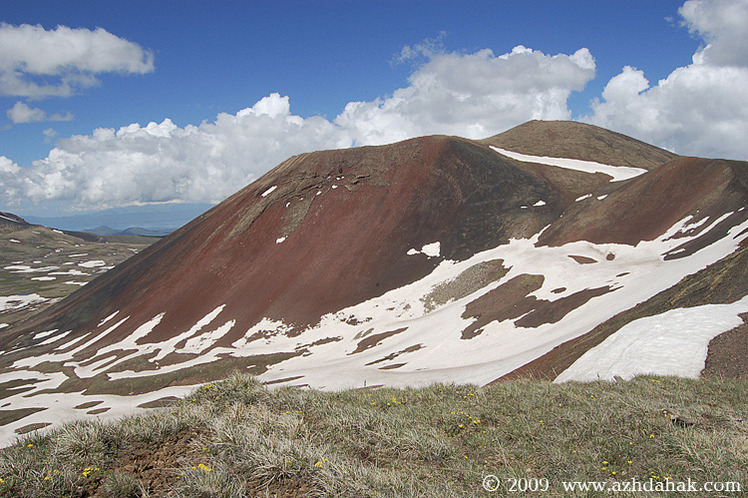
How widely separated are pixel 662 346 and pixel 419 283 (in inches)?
1326

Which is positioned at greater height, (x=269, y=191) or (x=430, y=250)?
(x=269, y=191)

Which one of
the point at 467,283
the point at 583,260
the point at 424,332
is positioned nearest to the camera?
the point at 424,332

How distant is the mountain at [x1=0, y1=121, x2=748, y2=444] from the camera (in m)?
23.7

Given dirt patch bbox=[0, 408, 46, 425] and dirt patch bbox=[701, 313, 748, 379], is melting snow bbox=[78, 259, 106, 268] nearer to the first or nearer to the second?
dirt patch bbox=[0, 408, 46, 425]

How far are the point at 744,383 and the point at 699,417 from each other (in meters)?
4.03

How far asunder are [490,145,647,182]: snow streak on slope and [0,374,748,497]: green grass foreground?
210 feet

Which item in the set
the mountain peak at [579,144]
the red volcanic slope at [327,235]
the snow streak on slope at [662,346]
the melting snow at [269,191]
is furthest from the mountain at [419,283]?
the melting snow at [269,191]

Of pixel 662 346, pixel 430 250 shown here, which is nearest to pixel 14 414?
pixel 430 250

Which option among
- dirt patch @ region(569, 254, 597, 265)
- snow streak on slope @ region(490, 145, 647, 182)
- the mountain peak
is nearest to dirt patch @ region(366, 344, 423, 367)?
dirt patch @ region(569, 254, 597, 265)

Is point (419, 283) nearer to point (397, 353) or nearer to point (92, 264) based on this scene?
point (397, 353)

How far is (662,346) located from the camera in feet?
45.6

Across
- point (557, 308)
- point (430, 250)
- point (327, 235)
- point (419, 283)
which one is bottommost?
point (557, 308)

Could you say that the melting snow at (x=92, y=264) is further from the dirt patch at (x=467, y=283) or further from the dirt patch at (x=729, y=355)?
the dirt patch at (x=729, y=355)

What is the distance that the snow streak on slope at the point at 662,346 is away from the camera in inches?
497
